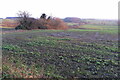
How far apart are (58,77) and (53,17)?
31121mm

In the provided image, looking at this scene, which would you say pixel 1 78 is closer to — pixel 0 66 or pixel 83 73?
pixel 0 66

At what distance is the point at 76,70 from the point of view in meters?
7.05

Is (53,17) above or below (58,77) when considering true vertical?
above

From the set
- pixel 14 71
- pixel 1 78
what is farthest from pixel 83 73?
pixel 1 78

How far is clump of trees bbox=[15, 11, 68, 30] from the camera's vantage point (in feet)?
100

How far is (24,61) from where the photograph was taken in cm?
816

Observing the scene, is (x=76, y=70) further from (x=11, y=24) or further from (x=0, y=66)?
(x=11, y=24)

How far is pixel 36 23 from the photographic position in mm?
31234

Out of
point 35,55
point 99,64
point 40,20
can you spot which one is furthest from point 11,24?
point 99,64

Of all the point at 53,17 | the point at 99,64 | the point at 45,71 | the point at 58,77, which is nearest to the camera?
the point at 58,77

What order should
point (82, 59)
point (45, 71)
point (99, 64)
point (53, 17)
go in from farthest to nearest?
point (53, 17) < point (82, 59) < point (99, 64) < point (45, 71)

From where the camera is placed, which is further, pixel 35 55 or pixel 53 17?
pixel 53 17

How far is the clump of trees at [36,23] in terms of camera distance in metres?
30.5

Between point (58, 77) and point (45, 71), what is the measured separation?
817 mm
